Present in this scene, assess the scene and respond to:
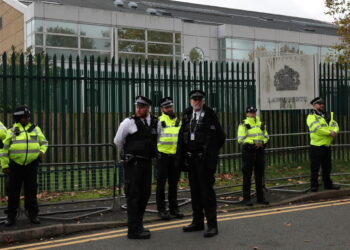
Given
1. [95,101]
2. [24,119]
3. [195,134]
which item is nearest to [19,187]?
[24,119]

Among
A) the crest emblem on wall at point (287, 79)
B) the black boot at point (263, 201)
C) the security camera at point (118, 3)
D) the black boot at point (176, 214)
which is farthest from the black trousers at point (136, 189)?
the security camera at point (118, 3)

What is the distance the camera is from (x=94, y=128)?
10742 millimetres

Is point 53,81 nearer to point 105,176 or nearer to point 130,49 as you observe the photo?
point 105,176

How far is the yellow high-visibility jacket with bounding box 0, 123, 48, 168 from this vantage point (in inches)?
284

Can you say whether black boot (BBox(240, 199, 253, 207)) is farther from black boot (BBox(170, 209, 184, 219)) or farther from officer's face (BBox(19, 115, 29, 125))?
officer's face (BBox(19, 115, 29, 125))

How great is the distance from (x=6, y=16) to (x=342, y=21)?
23045 mm

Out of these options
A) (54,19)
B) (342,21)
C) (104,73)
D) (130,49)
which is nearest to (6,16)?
(54,19)

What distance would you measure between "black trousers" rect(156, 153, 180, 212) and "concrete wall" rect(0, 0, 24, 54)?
2516 cm

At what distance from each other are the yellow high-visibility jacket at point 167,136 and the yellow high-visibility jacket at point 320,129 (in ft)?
10.1

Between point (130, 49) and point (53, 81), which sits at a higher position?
point (130, 49)

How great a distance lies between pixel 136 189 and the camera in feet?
21.9

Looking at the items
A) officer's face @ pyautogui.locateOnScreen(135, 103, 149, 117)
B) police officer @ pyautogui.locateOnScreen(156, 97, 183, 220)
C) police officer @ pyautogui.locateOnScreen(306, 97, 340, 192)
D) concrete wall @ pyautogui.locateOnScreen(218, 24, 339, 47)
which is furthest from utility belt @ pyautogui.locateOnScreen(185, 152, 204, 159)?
concrete wall @ pyautogui.locateOnScreen(218, 24, 339, 47)

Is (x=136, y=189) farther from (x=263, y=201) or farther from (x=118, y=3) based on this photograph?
(x=118, y=3)

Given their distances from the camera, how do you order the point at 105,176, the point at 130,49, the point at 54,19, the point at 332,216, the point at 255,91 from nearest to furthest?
the point at 332,216 < the point at 105,176 < the point at 255,91 < the point at 54,19 < the point at 130,49
